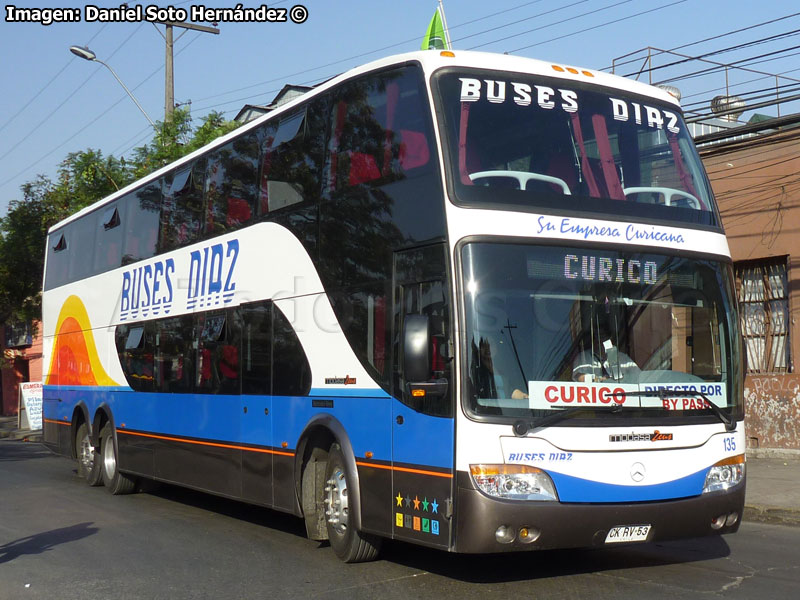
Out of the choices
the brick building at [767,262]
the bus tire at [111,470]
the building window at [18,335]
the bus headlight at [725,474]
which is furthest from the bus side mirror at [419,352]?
the building window at [18,335]

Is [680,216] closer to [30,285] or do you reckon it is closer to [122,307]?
[122,307]

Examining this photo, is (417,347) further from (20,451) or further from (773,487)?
(20,451)

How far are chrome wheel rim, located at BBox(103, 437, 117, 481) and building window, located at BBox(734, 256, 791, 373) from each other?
996cm

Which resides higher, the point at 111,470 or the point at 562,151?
the point at 562,151

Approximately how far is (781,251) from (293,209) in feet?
30.8

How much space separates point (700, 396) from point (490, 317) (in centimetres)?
179

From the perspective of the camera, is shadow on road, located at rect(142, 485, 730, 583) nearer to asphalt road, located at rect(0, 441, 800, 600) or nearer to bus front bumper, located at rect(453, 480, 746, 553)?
asphalt road, located at rect(0, 441, 800, 600)

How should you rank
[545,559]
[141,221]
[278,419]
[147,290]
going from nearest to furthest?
1. [545,559]
2. [278,419]
3. [147,290]
4. [141,221]

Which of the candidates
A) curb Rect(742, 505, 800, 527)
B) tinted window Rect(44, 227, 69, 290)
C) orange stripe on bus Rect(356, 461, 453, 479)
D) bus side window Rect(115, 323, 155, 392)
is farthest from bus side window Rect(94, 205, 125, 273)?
curb Rect(742, 505, 800, 527)

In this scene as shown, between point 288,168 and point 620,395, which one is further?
point 288,168

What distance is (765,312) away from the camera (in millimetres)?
16078

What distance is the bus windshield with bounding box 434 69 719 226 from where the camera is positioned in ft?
23.4

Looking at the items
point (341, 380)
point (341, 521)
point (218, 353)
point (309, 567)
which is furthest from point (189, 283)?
point (309, 567)

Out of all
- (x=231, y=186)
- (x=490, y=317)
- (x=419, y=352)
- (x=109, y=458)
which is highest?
(x=231, y=186)
